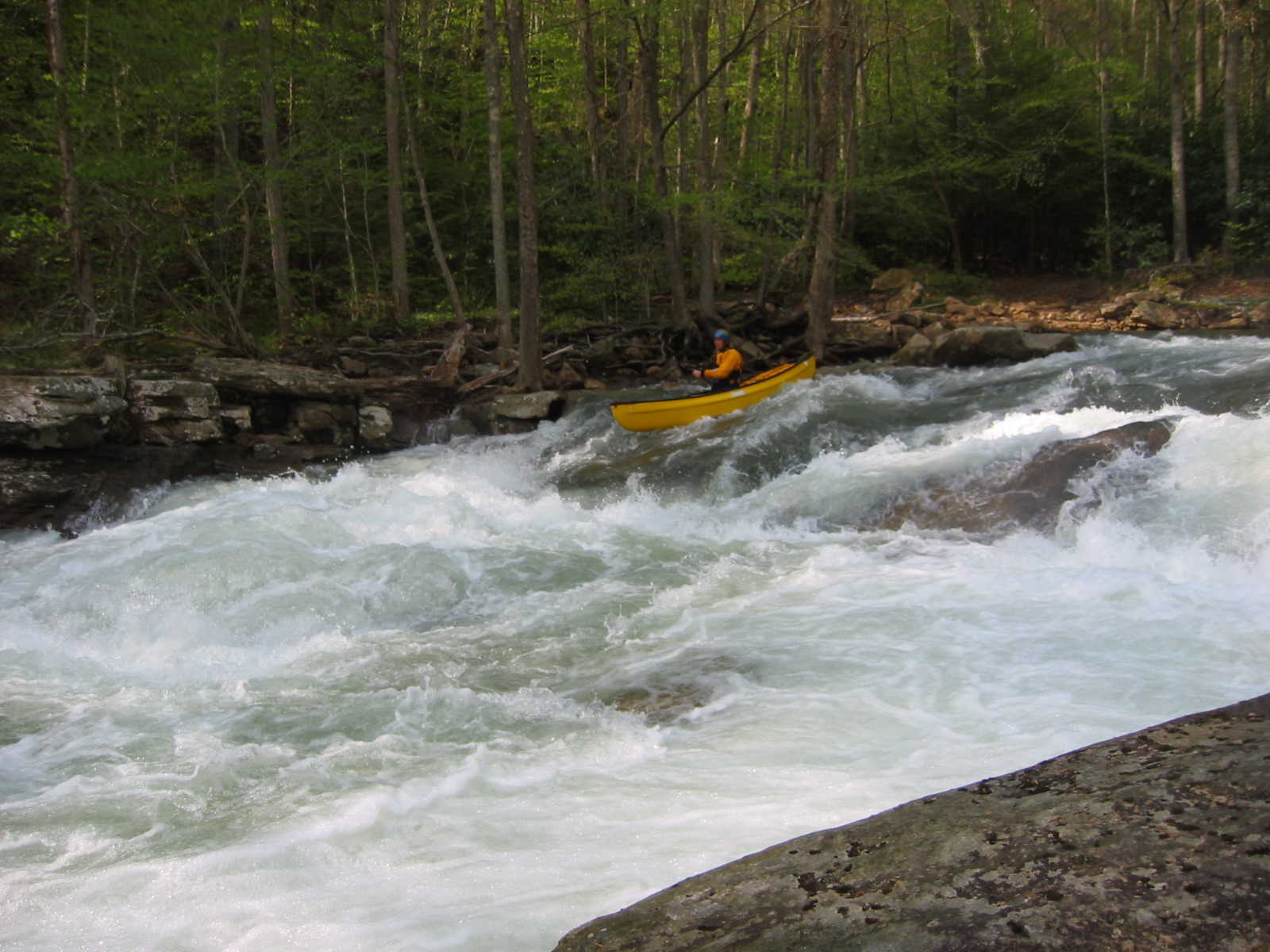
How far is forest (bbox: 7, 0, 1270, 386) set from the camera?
1382 centimetres

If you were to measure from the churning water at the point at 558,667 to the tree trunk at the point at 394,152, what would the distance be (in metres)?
7.87

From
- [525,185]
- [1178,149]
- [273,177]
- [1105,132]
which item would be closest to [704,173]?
[525,185]

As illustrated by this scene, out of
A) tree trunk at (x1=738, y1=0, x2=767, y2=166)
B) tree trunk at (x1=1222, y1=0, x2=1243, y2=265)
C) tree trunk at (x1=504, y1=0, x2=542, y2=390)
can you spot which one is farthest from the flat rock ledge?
tree trunk at (x1=1222, y1=0, x2=1243, y2=265)

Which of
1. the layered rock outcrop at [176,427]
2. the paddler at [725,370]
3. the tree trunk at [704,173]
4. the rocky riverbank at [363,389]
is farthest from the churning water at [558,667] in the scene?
the tree trunk at [704,173]

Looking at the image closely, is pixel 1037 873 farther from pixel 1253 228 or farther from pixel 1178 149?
pixel 1253 228

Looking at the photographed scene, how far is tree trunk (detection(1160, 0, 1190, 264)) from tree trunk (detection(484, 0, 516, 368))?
45.7ft

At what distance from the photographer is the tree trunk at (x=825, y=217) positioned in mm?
15344

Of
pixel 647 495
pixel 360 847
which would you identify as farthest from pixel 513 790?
pixel 647 495

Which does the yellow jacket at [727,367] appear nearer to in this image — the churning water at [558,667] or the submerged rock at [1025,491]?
the churning water at [558,667]

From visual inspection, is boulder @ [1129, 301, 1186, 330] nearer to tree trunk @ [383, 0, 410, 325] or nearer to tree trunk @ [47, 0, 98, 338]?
tree trunk @ [383, 0, 410, 325]

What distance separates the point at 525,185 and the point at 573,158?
7.61 metres

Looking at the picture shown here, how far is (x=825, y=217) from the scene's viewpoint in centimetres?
1623

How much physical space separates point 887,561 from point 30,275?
13990 mm

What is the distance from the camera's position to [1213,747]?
8.13ft
